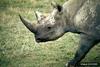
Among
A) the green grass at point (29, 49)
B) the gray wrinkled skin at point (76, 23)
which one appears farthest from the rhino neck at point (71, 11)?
the green grass at point (29, 49)

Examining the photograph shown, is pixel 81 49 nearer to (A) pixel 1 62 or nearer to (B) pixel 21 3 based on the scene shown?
(A) pixel 1 62

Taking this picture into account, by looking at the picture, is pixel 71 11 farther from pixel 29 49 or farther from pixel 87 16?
pixel 29 49

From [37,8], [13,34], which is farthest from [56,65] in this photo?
[37,8]

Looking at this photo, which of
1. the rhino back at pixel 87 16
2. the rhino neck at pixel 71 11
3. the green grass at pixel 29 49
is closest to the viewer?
the rhino back at pixel 87 16

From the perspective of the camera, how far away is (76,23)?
8.10 m

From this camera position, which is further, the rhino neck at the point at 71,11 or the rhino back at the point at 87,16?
the rhino neck at the point at 71,11

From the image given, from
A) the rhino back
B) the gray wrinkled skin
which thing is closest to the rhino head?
the gray wrinkled skin

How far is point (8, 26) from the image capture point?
11.8 m

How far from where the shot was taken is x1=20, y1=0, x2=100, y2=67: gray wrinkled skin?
26.0 feet

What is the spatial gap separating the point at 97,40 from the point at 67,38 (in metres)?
2.51

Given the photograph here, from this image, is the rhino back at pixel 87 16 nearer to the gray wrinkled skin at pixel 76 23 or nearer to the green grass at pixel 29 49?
the gray wrinkled skin at pixel 76 23

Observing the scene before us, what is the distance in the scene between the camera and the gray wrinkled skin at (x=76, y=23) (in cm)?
793

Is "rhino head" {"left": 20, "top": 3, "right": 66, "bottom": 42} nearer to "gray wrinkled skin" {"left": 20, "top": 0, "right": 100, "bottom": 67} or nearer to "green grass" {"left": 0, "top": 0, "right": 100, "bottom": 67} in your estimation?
"gray wrinkled skin" {"left": 20, "top": 0, "right": 100, "bottom": 67}

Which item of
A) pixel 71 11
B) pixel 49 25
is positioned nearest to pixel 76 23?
pixel 71 11
